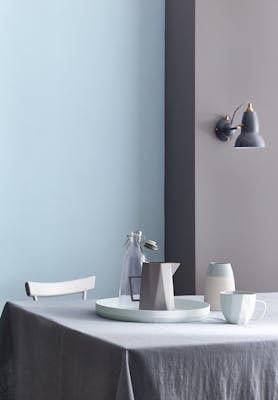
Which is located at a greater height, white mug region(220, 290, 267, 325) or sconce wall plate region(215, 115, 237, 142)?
sconce wall plate region(215, 115, 237, 142)

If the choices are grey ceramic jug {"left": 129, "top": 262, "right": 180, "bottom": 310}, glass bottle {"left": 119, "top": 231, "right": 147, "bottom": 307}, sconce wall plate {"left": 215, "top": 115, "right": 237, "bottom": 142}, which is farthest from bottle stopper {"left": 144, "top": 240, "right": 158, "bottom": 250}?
sconce wall plate {"left": 215, "top": 115, "right": 237, "bottom": 142}

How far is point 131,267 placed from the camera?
2.40m

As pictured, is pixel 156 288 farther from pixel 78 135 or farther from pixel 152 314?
pixel 78 135

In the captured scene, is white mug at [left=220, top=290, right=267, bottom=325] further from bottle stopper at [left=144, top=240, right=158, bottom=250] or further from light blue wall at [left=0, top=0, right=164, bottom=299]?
light blue wall at [left=0, top=0, right=164, bottom=299]

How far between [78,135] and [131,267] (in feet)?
4.33

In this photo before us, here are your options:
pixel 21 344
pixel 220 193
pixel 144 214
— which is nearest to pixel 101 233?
pixel 144 214

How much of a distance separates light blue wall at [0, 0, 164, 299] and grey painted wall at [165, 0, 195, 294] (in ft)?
0.18

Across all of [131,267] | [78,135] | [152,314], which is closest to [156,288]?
[152,314]

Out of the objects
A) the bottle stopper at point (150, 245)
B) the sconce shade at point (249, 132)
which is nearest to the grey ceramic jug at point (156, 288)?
the bottle stopper at point (150, 245)

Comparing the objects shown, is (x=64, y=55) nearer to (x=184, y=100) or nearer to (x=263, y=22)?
(x=184, y=100)

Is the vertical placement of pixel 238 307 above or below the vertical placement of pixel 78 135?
below

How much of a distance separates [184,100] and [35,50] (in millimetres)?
781

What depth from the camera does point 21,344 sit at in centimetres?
232

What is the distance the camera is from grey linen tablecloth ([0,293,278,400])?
1709mm
